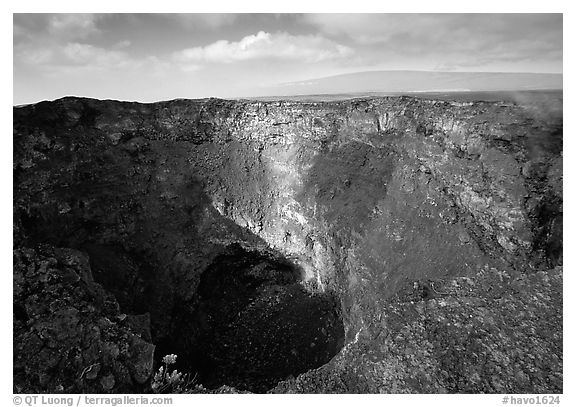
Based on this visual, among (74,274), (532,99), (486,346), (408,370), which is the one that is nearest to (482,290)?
(486,346)

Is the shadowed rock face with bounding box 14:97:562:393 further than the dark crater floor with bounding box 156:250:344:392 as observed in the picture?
No

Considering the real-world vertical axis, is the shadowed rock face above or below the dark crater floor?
above

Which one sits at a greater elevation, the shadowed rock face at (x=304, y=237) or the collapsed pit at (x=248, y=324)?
the shadowed rock face at (x=304, y=237)

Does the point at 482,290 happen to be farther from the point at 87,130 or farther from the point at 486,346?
the point at 87,130

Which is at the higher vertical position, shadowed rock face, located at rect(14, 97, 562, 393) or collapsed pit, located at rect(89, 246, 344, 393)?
shadowed rock face, located at rect(14, 97, 562, 393)

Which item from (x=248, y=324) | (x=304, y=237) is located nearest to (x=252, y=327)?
(x=248, y=324)

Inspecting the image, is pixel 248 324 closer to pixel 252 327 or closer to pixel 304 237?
pixel 252 327

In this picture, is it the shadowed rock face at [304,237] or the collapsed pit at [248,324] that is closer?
the shadowed rock face at [304,237]
